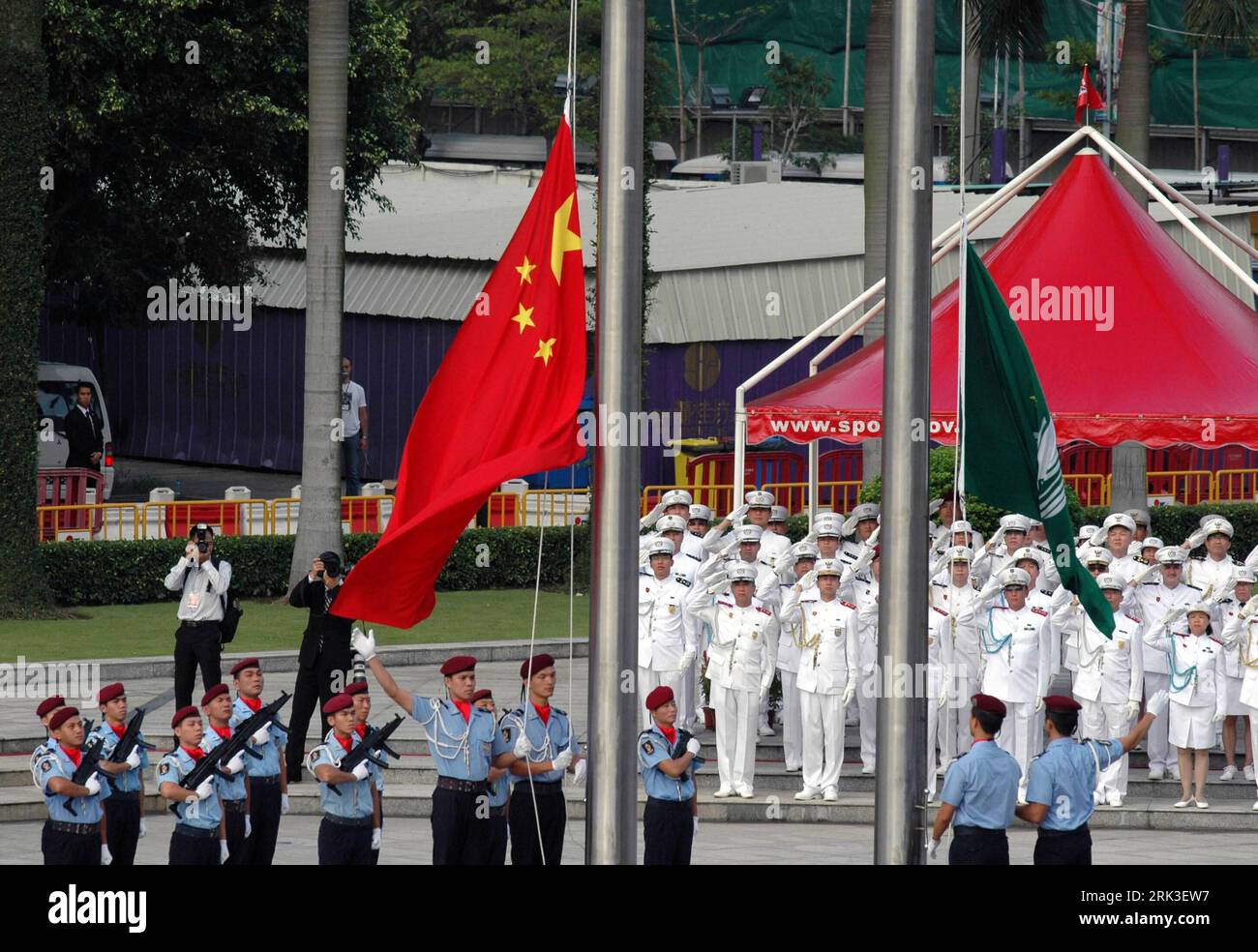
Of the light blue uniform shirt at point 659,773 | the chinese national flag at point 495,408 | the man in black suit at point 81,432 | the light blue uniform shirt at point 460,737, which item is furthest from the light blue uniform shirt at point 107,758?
the man in black suit at point 81,432

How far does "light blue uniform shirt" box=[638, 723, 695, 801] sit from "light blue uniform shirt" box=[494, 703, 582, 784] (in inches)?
19.4

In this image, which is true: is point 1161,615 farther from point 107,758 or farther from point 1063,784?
point 107,758

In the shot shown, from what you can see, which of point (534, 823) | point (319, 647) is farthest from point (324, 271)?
point (534, 823)

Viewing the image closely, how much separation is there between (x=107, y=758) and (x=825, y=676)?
6.08 m

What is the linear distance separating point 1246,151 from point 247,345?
3879 cm

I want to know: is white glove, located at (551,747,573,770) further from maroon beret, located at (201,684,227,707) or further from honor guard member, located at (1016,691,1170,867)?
honor guard member, located at (1016,691,1170,867)

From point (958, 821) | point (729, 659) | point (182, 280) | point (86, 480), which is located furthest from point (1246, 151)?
point (958, 821)

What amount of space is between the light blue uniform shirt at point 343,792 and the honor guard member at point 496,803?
0.75 m

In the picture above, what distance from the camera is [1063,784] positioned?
481 inches

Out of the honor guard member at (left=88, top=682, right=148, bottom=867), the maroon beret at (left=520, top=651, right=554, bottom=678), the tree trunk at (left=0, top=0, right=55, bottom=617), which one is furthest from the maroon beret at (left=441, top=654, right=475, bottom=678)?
the tree trunk at (left=0, top=0, right=55, bottom=617)

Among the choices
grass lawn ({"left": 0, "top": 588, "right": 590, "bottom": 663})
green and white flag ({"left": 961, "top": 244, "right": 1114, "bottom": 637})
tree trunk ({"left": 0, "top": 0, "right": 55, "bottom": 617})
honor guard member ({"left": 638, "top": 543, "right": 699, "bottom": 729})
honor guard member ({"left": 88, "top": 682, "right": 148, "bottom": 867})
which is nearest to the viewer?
green and white flag ({"left": 961, "top": 244, "right": 1114, "bottom": 637})

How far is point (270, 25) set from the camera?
31.9 metres

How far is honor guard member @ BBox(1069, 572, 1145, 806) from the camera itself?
57.8 ft

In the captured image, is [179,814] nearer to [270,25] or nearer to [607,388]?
[607,388]
